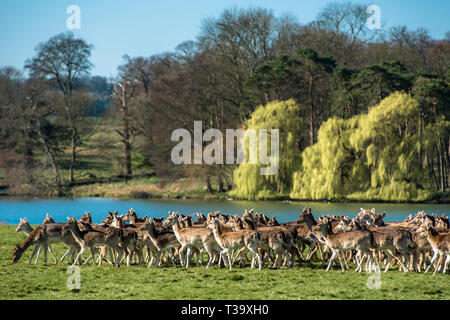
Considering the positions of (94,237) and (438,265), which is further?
(94,237)

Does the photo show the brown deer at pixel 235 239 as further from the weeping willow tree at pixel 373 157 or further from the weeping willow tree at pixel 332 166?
the weeping willow tree at pixel 332 166

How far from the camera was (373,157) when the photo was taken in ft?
134

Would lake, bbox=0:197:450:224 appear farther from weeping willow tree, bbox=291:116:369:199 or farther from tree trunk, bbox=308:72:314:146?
tree trunk, bbox=308:72:314:146

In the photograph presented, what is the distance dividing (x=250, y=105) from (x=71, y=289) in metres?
41.3

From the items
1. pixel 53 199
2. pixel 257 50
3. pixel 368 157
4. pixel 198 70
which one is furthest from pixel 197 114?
pixel 368 157

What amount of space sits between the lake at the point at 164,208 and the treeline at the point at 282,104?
2.39 metres

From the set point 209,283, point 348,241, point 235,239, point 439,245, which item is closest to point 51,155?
point 235,239

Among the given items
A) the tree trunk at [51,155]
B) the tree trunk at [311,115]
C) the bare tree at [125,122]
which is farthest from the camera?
the bare tree at [125,122]

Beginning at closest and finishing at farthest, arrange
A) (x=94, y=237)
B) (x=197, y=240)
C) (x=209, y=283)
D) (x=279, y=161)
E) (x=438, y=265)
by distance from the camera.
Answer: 1. (x=209, y=283)
2. (x=438, y=265)
3. (x=94, y=237)
4. (x=197, y=240)
5. (x=279, y=161)

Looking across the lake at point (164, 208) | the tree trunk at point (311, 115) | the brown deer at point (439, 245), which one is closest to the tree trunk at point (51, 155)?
the lake at point (164, 208)

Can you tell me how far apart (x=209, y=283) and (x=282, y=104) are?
3524 centimetres

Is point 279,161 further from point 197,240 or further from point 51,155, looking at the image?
point 197,240

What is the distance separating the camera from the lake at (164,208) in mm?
34938

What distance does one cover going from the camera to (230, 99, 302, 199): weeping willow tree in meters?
45.6
